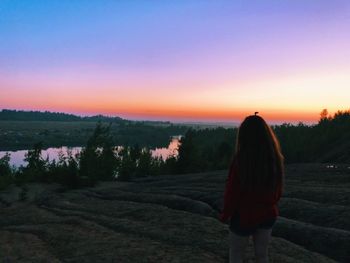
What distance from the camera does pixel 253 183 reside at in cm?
789

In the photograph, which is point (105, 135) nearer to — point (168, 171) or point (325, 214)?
point (168, 171)

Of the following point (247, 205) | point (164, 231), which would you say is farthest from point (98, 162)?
point (247, 205)

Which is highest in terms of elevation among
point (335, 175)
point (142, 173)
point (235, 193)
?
point (235, 193)

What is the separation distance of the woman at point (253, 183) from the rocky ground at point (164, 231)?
5.75 m

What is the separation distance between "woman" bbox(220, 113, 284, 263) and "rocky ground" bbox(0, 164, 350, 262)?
575 centimetres

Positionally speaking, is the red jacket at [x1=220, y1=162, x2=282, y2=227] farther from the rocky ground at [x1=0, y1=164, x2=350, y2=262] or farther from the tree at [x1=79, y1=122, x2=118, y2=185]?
the tree at [x1=79, y1=122, x2=118, y2=185]

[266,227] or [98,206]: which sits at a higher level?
[266,227]

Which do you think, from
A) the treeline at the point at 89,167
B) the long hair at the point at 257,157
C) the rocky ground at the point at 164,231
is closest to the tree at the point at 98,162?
the treeline at the point at 89,167

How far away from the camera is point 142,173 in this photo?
6619 centimetres

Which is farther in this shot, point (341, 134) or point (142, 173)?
point (341, 134)

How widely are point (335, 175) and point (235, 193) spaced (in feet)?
85.0

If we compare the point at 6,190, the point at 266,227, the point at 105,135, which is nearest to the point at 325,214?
the point at 266,227

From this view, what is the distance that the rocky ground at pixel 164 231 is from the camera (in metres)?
14.7

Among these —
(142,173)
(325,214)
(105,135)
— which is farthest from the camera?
(105,135)
